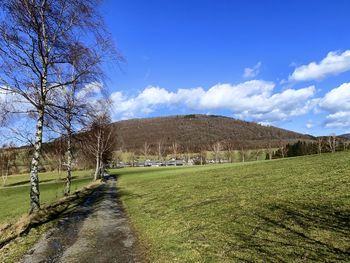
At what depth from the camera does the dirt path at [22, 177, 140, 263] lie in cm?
1091

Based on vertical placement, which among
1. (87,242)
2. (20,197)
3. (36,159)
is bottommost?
(20,197)

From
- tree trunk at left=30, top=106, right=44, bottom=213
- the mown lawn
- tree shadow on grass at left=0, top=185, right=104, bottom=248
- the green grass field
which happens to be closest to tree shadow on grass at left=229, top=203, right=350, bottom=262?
the mown lawn

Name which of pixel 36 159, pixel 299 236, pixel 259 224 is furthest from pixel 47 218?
pixel 299 236

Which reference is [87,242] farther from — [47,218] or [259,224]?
[47,218]

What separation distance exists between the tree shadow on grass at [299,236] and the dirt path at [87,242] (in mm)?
3267

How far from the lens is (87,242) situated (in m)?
13.0

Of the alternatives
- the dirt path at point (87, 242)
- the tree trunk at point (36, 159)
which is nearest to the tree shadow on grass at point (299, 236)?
the dirt path at point (87, 242)

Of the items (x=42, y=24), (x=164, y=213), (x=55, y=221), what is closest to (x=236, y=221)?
(x=164, y=213)

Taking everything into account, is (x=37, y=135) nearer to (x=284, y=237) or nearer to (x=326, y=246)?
(x=284, y=237)

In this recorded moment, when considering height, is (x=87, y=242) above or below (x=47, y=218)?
below

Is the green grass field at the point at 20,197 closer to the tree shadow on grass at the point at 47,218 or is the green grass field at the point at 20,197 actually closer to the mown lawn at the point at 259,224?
the tree shadow on grass at the point at 47,218

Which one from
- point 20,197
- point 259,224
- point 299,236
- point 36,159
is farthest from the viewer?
point 20,197

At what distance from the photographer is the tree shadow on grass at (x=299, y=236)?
9.08m

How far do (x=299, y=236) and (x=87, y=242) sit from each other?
677 cm
